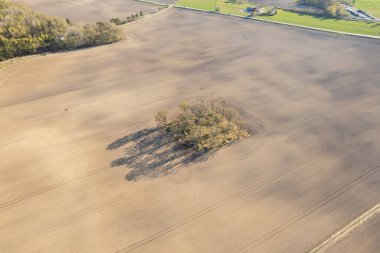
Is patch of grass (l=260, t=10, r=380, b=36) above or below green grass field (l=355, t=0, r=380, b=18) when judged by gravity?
below

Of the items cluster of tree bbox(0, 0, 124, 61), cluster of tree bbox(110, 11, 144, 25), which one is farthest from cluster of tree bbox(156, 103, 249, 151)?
cluster of tree bbox(110, 11, 144, 25)

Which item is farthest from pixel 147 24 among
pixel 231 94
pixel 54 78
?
pixel 231 94

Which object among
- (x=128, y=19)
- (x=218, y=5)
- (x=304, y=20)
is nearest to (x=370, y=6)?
(x=304, y=20)

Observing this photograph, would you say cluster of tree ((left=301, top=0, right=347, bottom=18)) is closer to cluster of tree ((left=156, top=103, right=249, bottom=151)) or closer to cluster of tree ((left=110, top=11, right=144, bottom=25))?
cluster of tree ((left=110, top=11, right=144, bottom=25))

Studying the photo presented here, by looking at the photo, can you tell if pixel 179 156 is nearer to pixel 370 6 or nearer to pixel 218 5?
pixel 218 5

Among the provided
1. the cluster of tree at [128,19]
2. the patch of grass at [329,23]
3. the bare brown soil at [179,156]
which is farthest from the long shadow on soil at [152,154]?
the patch of grass at [329,23]

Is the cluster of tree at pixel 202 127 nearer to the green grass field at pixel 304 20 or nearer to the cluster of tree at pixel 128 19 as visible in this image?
the cluster of tree at pixel 128 19
